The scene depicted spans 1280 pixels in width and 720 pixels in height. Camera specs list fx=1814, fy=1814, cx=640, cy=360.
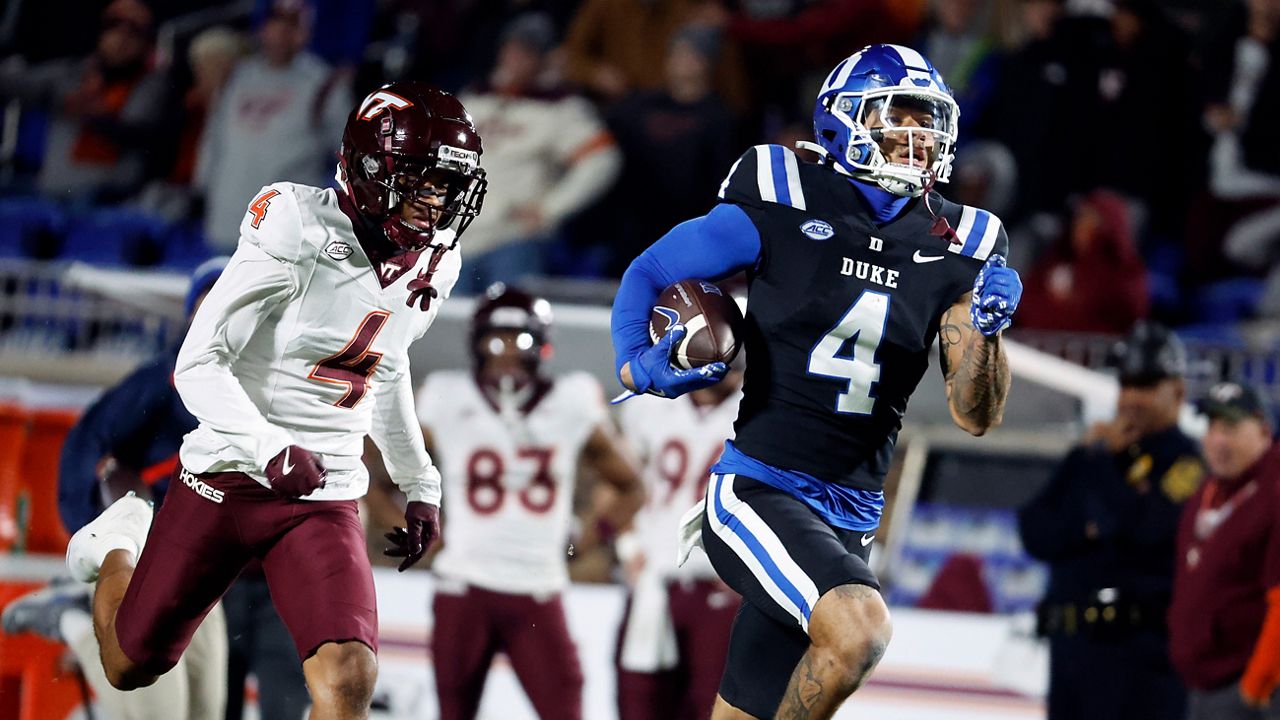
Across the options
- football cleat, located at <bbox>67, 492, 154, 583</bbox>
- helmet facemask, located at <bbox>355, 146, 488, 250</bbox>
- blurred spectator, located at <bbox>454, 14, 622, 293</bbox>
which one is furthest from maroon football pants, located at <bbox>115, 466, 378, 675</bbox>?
blurred spectator, located at <bbox>454, 14, 622, 293</bbox>

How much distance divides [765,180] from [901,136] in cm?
34

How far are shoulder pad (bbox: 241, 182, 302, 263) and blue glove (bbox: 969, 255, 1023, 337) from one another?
1585 millimetres

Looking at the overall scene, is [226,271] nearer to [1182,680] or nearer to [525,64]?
[1182,680]

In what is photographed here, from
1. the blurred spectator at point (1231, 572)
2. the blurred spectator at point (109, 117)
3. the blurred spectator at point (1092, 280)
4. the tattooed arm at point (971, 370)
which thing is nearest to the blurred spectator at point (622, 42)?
the blurred spectator at point (1092, 280)

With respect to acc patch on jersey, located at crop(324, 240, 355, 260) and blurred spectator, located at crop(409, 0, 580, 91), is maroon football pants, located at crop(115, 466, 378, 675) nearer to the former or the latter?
acc patch on jersey, located at crop(324, 240, 355, 260)

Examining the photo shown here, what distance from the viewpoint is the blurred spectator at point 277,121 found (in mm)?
8750

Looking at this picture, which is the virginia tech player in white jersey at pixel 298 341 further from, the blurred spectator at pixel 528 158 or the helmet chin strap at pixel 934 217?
the blurred spectator at pixel 528 158

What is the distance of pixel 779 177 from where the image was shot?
4410mm

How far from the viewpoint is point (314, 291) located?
4352 millimetres

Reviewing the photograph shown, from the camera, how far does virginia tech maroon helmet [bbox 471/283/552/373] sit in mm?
6770

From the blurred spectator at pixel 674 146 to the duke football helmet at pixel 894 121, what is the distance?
4.34 metres

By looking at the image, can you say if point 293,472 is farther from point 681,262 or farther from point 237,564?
point 681,262

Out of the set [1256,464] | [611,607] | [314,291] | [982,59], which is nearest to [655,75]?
[982,59]

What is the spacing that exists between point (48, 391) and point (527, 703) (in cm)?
242
